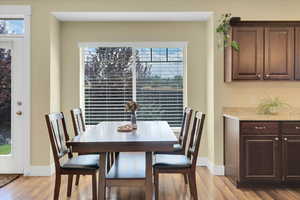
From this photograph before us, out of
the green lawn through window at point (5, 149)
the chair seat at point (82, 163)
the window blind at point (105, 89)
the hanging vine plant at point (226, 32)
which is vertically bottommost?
the green lawn through window at point (5, 149)

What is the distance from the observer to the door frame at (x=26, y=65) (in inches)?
171

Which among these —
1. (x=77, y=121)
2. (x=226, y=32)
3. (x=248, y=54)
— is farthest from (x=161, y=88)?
(x=77, y=121)

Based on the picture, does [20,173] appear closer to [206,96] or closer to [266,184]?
[206,96]

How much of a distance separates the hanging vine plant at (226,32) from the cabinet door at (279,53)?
46cm

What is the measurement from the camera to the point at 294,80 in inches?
165

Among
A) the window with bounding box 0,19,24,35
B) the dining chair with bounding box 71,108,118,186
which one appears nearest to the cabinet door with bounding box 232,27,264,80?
the dining chair with bounding box 71,108,118,186

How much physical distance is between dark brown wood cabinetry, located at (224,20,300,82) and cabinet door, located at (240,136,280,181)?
941 mm

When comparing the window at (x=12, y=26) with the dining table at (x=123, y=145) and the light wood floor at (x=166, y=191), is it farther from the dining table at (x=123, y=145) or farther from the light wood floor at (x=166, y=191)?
the dining table at (x=123, y=145)

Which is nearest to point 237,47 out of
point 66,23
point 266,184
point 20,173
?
point 266,184

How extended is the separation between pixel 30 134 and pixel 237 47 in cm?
329

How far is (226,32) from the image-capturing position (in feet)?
13.8

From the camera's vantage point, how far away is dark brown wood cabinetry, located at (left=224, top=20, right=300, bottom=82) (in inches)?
162

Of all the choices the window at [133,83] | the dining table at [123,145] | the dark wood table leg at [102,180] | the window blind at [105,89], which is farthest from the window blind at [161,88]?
the dark wood table leg at [102,180]

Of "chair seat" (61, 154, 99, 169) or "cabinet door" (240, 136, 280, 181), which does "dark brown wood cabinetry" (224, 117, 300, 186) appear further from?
"chair seat" (61, 154, 99, 169)
